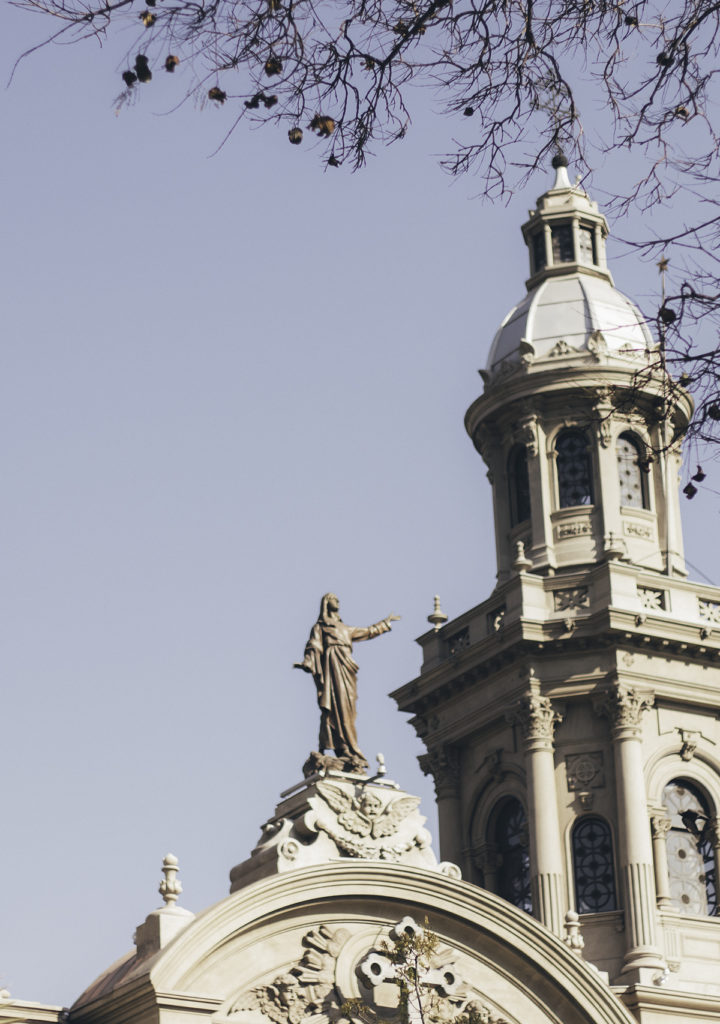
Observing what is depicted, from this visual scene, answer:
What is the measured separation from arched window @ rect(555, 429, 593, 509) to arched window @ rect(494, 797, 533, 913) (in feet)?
20.5

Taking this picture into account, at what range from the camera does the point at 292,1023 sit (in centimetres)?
2456

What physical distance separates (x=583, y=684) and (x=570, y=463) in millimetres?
5023

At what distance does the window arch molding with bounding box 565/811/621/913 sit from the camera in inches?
1423

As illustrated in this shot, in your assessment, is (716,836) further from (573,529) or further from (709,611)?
(573,529)

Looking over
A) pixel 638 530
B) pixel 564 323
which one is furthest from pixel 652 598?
pixel 564 323

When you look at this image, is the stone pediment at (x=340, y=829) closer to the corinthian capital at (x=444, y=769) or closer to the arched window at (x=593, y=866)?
the arched window at (x=593, y=866)

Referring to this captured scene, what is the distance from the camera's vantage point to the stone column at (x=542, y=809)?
35.9m

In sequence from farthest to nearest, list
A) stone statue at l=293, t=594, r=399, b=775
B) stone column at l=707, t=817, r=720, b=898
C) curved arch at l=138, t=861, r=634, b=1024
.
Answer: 1. stone column at l=707, t=817, r=720, b=898
2. stone statue at l=293, t=594, r=399, b=775
3. curved arch at l=138, t=861, r=634, b=1024

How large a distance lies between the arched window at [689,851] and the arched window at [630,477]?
5800 mm

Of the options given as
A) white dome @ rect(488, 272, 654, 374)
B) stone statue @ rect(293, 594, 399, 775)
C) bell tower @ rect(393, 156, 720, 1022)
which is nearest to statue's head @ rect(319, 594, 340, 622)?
stone statue @ rect(293, 594, 399, 775)

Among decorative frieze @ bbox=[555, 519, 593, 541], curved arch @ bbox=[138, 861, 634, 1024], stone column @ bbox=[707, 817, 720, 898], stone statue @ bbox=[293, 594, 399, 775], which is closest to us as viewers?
curved arch @ bbox=[138, 861, 634, 1024]

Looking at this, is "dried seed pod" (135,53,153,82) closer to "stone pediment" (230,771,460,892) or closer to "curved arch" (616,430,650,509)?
"stone pediment" (230,771,460,892)

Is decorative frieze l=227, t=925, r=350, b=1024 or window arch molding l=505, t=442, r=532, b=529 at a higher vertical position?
window arch molding l=505, t=442, r=532, b=529

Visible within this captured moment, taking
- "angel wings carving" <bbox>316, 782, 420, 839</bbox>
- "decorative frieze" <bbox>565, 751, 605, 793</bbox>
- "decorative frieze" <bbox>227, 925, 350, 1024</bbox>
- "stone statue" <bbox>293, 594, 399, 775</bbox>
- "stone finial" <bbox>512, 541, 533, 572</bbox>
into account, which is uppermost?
"stone finial" <bbox>512, 541, 533, 572</bbox>
